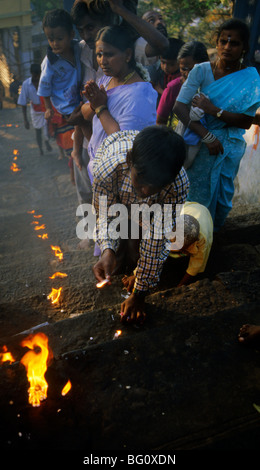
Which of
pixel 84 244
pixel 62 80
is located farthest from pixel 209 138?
pixel 84 244

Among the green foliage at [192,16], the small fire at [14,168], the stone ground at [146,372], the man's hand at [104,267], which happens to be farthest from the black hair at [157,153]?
the green foliage at [192,16]

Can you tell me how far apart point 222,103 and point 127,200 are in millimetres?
1491

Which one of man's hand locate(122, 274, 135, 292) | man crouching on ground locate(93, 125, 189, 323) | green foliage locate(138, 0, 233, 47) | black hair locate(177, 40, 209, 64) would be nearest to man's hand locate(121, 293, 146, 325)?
man crouching on ground locate(93, 125, 189, 323)

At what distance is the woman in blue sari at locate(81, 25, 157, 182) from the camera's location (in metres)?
2.86

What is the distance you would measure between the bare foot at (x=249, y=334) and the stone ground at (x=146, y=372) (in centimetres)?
5

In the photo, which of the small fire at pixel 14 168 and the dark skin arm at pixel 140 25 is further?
the small fire at pixel 14 168

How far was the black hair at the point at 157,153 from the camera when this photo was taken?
2.01 meters

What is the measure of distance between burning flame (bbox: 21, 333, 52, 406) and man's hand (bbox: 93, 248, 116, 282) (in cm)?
57

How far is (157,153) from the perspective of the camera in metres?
2.01

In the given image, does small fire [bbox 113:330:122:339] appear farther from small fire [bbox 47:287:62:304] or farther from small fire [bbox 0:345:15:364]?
small fire [bbox 47:287:62:304]

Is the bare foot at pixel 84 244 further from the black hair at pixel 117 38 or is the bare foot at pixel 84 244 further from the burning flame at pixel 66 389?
the burning flame at pixel 66 389

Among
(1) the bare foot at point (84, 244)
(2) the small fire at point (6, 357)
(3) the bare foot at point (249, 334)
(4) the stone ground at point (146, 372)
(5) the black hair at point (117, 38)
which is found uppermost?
(5) the black hair at point (117, 38)

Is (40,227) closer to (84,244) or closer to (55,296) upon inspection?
(84,244)
